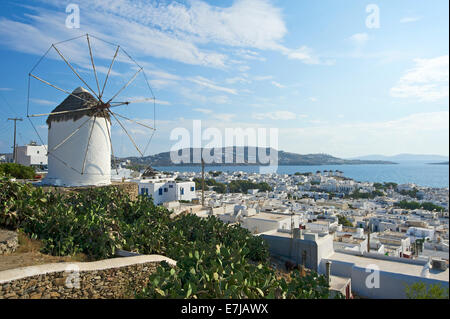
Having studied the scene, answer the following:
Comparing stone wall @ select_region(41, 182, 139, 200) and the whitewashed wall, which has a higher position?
the whitewashed wall

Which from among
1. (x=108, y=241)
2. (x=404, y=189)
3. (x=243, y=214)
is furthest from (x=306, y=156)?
(x=108, y=241)

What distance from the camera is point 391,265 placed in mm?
9281

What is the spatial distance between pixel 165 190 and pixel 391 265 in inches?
776

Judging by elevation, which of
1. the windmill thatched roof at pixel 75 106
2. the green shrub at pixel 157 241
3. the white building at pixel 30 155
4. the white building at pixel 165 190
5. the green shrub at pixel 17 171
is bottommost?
the white building at pixel 165 190

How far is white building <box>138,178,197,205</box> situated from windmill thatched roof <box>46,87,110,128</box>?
1369cm

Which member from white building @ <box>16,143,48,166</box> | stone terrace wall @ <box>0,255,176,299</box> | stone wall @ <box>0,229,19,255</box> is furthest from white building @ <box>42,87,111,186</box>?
white building @ <box>16,143,48,166</box>

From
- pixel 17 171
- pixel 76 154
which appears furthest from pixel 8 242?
pixel 17 171

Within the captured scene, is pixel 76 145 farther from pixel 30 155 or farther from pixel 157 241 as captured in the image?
pixel 30 155

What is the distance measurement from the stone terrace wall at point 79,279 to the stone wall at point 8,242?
62.6 inches

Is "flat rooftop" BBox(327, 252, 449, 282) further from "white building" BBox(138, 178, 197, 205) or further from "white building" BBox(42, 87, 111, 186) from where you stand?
"white building" BBox(138, 178, 197, 205)

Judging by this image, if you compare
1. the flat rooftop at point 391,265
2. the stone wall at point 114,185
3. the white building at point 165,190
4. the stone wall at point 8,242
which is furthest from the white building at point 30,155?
the flat rooftop at point 391,265

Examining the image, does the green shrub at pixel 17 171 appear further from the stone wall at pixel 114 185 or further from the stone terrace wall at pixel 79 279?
the stone terrace wall at pixel 79 279

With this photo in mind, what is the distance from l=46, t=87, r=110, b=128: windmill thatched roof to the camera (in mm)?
11023

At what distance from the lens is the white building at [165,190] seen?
81.9 ft
